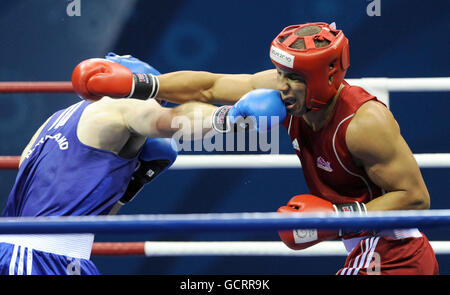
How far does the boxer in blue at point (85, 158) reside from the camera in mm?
2145

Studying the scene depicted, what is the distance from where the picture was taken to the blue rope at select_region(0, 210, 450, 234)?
1.33m

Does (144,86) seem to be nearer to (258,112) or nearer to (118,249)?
(258,112)

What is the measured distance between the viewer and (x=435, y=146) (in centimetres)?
342

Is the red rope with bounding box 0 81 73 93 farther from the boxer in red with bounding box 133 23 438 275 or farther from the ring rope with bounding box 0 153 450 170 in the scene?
the boxer in red with bounding box 133 23 438 275

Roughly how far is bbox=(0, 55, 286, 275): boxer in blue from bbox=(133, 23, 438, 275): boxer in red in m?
0.27

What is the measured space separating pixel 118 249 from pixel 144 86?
→ 881 mm

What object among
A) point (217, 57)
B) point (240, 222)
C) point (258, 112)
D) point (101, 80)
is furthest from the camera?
point (217, 57)

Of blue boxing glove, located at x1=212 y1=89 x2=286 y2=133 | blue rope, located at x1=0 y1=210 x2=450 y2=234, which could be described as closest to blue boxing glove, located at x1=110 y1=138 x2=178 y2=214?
blue boxing glove, located at x1=212 y1=89 x2=286 y2=133

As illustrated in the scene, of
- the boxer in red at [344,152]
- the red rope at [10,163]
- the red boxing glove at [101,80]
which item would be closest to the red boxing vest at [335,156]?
the boxer in red at [344,152]

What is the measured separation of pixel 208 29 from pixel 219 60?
17 centimetres

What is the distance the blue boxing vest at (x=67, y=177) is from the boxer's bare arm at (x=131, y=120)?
37 millimetres

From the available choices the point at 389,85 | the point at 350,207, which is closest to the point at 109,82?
the point at 350,207

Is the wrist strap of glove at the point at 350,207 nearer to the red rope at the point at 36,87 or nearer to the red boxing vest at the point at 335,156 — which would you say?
the red boxing vest at the point at 335,156

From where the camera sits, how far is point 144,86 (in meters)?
2.23
